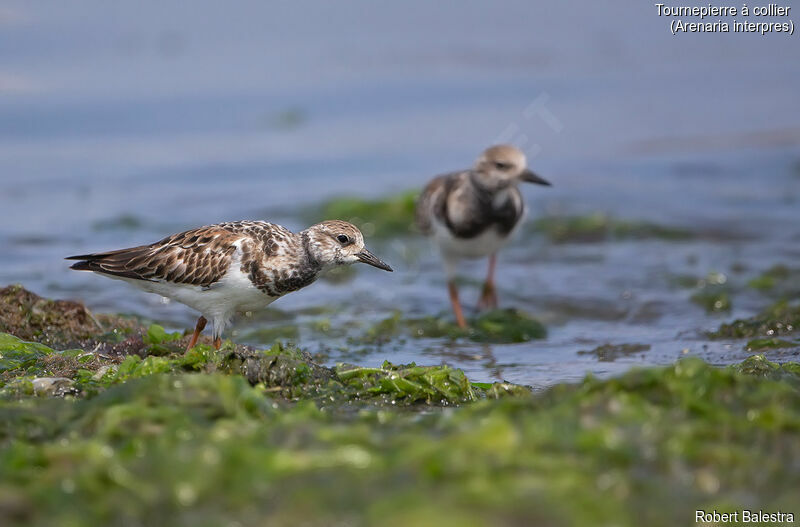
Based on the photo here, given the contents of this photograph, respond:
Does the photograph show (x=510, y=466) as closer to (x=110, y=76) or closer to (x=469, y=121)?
(x=469, y=121)

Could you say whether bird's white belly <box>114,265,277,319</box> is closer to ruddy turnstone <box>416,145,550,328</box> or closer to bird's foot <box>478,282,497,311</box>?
ruddy turnstone <box>416,145,550,328</box>

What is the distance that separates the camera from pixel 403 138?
12.5 m

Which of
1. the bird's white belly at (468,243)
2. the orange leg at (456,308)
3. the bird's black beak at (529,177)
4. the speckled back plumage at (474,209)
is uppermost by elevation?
the bird's black beak at (529,177)

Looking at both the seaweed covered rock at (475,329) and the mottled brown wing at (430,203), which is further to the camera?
the mottled brown wing at (430,203)

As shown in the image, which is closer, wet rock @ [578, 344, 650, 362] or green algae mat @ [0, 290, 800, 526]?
green algae mat @ [0, 290, 800, 526]

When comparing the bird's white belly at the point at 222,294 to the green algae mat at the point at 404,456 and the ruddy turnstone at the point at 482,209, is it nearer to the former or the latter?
the green algae mat at the point at 404,456

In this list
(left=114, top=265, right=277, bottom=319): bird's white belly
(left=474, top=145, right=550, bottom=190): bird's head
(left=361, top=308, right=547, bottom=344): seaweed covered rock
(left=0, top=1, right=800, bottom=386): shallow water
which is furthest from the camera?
(left=0, top=1, right=800, bottom=386): shallow water

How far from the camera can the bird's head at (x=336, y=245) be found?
5324 mm

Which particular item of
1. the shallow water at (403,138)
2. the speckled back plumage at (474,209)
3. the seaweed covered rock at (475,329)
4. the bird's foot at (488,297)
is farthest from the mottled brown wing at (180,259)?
the bird's foot at (488,297)

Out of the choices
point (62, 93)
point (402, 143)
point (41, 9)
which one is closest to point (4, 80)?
point (62, 93)

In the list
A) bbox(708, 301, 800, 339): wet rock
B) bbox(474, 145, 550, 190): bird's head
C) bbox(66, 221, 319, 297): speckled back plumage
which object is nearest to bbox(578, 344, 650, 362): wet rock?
bbox(708, 301, 800, 339): wet rock

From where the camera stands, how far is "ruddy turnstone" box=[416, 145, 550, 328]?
24.8ft

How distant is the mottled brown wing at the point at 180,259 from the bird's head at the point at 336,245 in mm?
405

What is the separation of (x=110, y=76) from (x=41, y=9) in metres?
1.65
